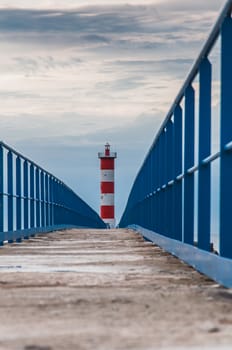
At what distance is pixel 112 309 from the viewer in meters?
4.03

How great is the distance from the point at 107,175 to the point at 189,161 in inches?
1683

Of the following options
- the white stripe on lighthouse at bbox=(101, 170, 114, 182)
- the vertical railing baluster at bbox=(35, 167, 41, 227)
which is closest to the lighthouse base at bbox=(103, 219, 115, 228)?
the white stripe on lighthouse at bbox=(101, 170, 114, 182)

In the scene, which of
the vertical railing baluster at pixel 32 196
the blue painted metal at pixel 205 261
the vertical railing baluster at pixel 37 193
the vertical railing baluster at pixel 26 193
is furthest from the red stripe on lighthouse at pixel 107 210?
the blue painted metal at pixel 205 261

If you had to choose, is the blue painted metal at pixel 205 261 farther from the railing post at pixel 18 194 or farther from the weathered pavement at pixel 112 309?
the railing post at pixel 18 194

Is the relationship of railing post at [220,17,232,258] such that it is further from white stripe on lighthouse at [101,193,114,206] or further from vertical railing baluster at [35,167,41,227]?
white stripe on lighthouse at [101,193,114,206]

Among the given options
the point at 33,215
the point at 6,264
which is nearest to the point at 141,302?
the point at 6,264

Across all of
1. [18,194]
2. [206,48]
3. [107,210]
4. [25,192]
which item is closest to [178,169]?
[206,48]

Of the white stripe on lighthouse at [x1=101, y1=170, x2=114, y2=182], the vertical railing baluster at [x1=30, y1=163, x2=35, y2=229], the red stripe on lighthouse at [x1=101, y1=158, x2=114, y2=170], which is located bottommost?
the vertical railing baluster at [x1=30, y1=163, x2=35, y2=229]

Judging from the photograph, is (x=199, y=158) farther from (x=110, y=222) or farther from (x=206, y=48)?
(x=110, y=222)

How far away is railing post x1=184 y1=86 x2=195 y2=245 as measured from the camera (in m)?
7.15

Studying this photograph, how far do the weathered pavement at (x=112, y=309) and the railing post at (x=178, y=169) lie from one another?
1.51 metres

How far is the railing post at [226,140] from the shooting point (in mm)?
5094

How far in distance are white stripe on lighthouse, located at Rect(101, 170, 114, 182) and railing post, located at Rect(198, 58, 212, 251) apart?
4312 cm

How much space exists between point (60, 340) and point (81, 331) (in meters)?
0.23
